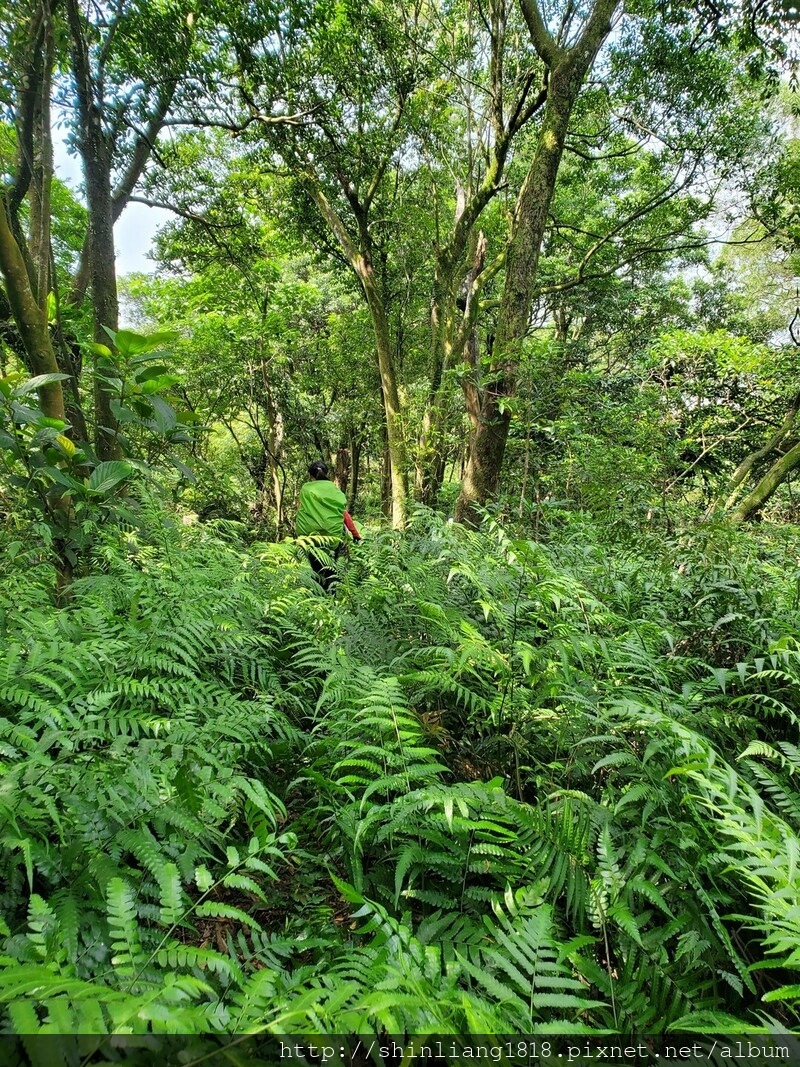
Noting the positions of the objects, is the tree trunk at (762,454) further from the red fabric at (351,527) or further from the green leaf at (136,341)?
the green leaf at (136,341)

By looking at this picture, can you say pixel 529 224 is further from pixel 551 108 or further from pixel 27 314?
pixel 27 314

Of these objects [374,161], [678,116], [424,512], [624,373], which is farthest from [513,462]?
[678,116]

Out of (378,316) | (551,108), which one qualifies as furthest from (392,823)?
(378,316)

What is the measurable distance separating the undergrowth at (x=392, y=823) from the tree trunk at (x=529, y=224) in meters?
2.57

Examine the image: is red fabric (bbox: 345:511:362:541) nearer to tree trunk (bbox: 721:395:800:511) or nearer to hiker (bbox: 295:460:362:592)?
hiker (bbox: 295:460:362:592)

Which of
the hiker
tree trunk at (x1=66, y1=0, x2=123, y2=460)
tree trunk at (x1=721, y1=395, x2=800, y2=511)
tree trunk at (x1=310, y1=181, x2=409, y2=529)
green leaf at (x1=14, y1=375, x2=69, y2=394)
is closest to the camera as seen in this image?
green leaf at (x1=14, y1=375, x2=69, y2=394)

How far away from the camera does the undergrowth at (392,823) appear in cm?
120

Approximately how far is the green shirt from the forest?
699mm

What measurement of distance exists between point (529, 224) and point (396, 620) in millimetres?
4301

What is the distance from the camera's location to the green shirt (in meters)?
5.12

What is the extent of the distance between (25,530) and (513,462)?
233 inches

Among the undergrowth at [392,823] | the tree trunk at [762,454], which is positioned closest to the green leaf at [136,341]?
the undergrowth at [392,823]

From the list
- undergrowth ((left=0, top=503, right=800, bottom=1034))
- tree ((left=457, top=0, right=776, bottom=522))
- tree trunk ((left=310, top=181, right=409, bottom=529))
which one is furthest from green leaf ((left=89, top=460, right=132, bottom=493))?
tree trunk ((left=310, top=181, right=409, bottom=529))

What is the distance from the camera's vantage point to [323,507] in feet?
16.9
